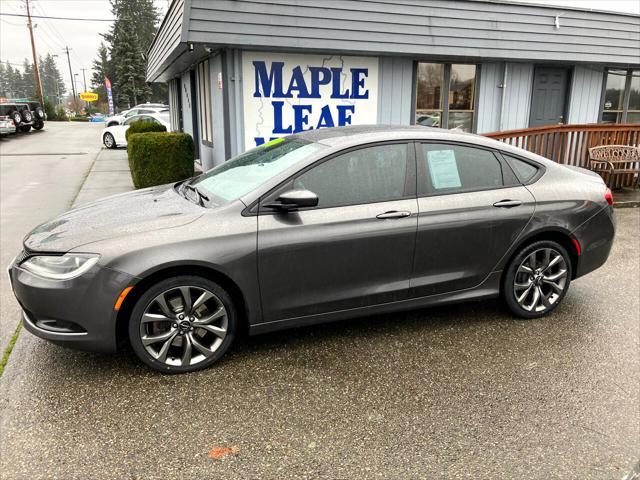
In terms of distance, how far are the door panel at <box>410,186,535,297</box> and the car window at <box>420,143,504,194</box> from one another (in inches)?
2.8

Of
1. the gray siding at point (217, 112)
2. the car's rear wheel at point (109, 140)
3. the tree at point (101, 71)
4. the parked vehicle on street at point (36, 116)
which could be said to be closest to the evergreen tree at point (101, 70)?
the tree at point (101, 71)

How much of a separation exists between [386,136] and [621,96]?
1037cm

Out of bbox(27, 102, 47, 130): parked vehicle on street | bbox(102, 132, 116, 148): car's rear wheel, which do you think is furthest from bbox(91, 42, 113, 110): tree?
bbox(102, 132, 116, 148): car's rear wheel

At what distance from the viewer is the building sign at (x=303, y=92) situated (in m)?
8.51

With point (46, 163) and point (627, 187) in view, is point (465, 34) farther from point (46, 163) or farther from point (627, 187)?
point (46, 163)

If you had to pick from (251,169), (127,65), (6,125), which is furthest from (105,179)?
(127,65)

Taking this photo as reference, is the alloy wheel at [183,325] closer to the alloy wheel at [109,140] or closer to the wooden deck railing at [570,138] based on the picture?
the wooden deck railing at [570,138]

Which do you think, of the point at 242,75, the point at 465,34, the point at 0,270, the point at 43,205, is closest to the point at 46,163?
the point at 43,205

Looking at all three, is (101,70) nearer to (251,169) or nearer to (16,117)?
(16,117)

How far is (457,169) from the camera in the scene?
13.1ft

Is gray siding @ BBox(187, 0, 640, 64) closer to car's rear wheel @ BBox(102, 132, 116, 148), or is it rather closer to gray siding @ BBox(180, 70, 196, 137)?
gray siding @ BBox(180, 70, 196, 137)

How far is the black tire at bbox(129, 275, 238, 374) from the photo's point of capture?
10.4 ft

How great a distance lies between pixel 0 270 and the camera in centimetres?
555

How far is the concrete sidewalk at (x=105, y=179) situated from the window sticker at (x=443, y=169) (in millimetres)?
5618
